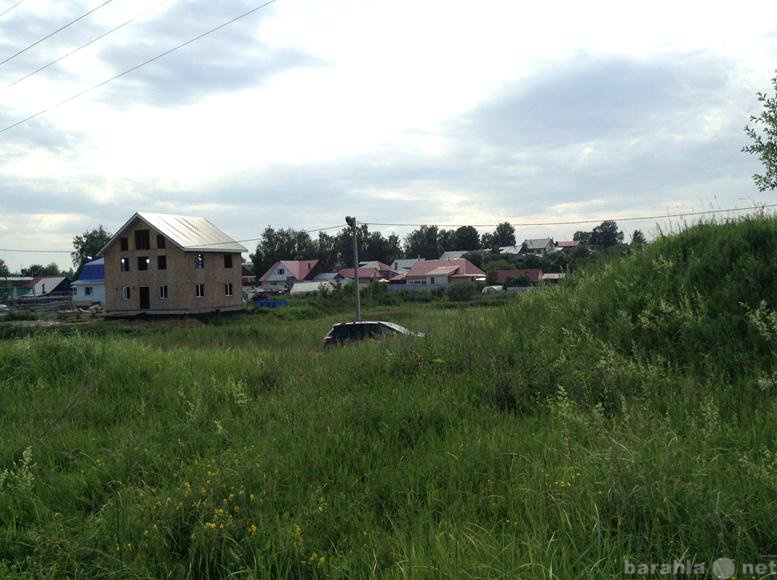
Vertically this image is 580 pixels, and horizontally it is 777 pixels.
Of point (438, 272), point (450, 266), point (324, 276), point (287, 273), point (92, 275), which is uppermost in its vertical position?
point (92, 275)

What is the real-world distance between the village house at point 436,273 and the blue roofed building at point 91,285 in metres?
34.0

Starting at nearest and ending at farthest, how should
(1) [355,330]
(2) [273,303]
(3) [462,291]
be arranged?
1. (1) [355,330]
2. (3) [462,291]
3. (2) [273,303]

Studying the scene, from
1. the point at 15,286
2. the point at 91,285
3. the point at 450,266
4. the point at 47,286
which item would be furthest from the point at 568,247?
the point at 15,286

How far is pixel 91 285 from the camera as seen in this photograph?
73.2 m

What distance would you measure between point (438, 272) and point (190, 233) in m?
35.4

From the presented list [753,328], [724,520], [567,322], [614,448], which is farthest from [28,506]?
[753,328]

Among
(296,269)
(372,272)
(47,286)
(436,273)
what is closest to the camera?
(436,273)

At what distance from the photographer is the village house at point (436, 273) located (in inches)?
2985

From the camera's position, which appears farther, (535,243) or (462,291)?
(535,243)

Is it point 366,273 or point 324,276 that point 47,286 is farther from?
point 366,273

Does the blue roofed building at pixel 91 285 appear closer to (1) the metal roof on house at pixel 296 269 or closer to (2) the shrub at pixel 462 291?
(1) the metal roof on house at pixel 296 269

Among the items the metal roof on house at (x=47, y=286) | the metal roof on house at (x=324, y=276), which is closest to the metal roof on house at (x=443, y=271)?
the metal roof on house at (x=324, y=276)

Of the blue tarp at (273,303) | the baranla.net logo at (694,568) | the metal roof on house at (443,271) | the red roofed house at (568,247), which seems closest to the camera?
the baranla.net logo at (694,568)

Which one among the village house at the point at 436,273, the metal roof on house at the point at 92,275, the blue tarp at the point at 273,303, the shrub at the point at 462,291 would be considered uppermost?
the metal roof on house at the point at 92,275
